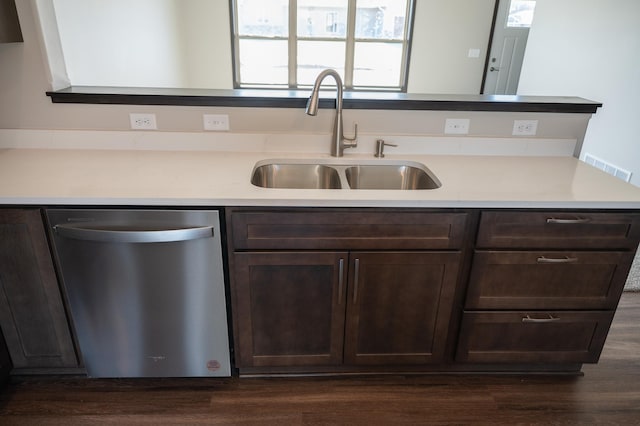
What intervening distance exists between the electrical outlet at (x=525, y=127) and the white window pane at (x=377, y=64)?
399cm

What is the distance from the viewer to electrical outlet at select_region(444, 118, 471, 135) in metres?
1.88

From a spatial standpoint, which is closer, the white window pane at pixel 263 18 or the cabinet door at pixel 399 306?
the cabinet door at pixel 399 306

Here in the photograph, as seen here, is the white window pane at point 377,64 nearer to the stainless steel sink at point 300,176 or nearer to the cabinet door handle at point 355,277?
the stainless steel sink at point 300,176

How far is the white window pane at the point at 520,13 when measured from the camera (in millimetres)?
5133

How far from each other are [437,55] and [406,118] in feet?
13.7

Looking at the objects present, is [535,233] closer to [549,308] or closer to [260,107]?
[549,308]

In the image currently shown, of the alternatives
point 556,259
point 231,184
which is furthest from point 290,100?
point 556,259

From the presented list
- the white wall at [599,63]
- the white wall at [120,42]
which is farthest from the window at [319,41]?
the white wall at [599,63]

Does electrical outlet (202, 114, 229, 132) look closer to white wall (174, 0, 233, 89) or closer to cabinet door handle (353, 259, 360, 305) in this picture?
cabinet door handle (353, 259, 360, 305)

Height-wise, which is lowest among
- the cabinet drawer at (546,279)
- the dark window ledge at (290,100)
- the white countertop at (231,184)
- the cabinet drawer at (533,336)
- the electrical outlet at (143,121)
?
the cabinet drawer at (533,336)

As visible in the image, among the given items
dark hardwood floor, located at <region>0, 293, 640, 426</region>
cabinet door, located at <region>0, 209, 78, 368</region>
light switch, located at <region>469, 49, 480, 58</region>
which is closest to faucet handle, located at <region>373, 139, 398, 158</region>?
dark hardwood floor, located at <region>0, 293, 640, 426</region>

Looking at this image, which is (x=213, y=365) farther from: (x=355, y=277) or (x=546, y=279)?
(x=546, y=279)

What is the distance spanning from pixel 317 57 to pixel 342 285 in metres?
4.64

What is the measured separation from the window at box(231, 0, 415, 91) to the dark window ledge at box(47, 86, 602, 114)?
151 inches
